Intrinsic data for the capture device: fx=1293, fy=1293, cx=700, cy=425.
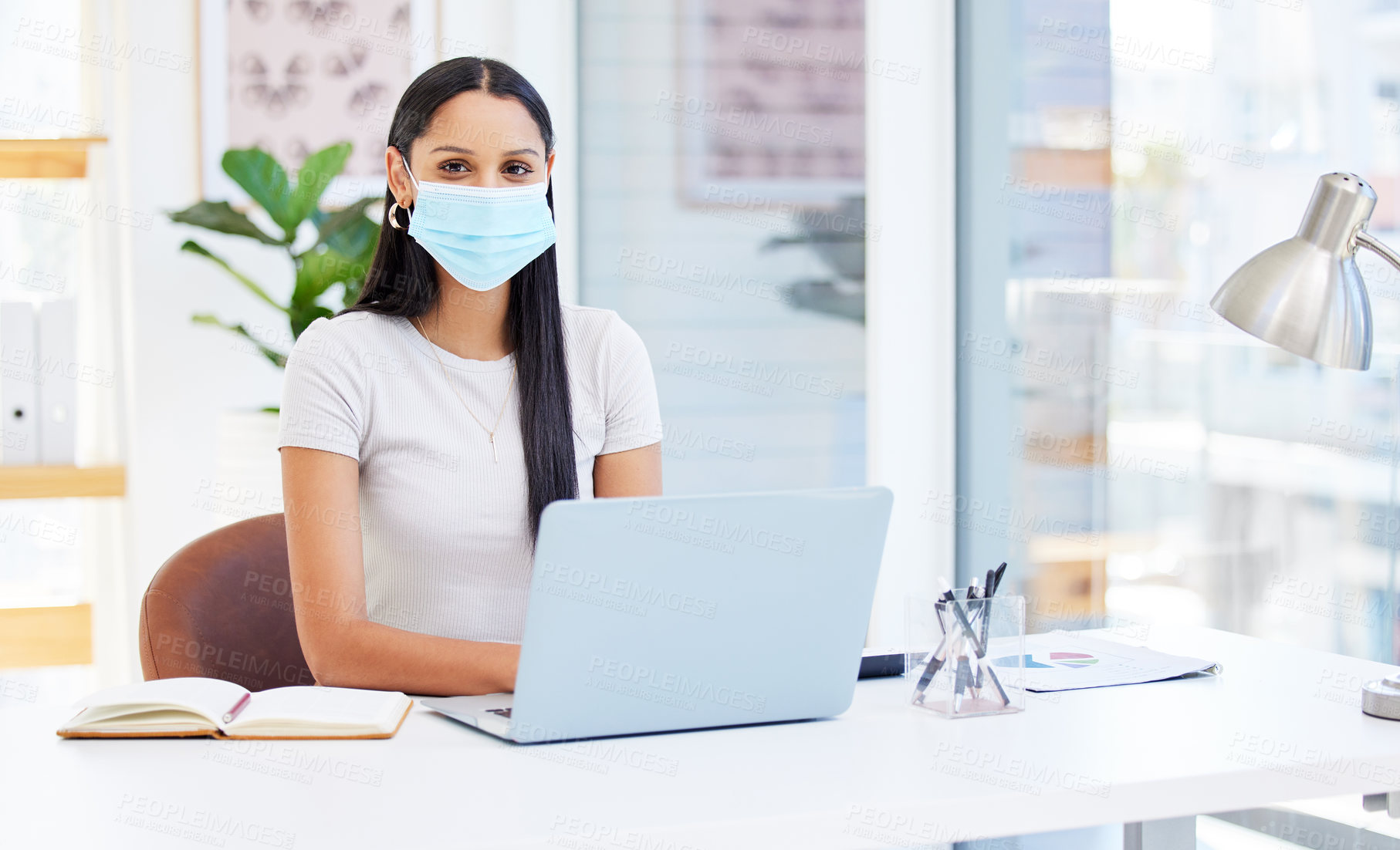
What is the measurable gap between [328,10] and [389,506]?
2.25m

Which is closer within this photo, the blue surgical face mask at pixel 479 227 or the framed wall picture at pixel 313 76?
the blue surgical face mask at pixel 479 227

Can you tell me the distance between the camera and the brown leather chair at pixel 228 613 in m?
1.57

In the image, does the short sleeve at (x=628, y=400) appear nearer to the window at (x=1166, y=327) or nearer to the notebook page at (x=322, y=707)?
the notebook page at (x=322, y=707)

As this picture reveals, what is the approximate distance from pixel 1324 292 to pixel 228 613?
1.33 metres

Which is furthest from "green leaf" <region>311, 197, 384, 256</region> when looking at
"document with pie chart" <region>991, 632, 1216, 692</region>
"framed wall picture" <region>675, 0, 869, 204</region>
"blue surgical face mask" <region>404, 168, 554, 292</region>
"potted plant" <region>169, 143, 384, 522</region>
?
"document with pie chart" <region>991, 632, 1216, 692</region>

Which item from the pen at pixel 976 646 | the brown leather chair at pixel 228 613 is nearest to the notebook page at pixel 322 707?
the brown leather chair at pixel 228 613

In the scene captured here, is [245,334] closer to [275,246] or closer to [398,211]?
[275,246]

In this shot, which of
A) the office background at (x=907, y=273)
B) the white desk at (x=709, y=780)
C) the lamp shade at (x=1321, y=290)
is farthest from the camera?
the office background at (x=907, y=273)

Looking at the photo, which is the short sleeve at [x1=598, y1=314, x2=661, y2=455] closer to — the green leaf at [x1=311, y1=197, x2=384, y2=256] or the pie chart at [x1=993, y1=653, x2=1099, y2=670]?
the pie chart at [x1=993, y1=653, x2=1099, y2=670]

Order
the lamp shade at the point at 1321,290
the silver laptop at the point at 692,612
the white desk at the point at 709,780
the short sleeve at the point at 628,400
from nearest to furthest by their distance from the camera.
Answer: the white desk at the point at 709,780 → the silver laptop at the point at 692,612 → the lamp shade at the point at 1321,290 → the short sleeve at the point at 628,400

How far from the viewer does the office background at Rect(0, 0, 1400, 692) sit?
188 centimetres

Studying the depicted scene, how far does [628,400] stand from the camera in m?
1.75

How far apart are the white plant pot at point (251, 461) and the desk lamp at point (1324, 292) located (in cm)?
228

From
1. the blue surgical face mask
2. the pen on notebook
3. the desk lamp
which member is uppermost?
the blue surgical face mask
